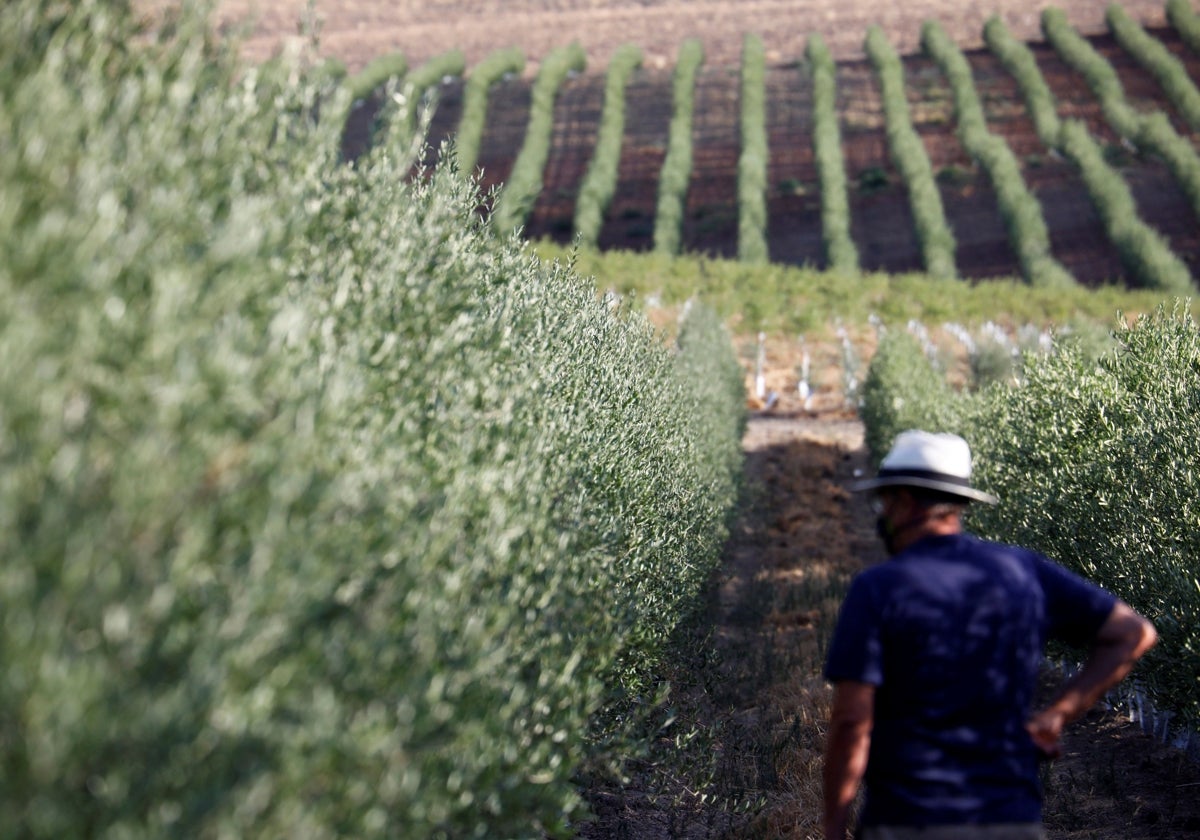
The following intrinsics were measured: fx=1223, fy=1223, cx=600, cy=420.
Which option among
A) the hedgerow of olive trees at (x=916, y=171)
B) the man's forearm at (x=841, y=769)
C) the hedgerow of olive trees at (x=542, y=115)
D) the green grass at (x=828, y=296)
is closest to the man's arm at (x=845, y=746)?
the man's forearm at (x=841, y=769)

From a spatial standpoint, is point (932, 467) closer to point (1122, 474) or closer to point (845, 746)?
point (845, 746)

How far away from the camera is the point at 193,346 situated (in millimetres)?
3311

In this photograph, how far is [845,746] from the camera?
3846 millimetres

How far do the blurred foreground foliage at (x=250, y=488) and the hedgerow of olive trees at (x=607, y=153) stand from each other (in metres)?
47.7

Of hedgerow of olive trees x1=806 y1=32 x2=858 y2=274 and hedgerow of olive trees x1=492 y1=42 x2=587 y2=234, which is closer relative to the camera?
hedgerow of olive trees x1=806 y1=32 x2=858 y2=274

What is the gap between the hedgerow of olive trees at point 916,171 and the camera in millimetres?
55534

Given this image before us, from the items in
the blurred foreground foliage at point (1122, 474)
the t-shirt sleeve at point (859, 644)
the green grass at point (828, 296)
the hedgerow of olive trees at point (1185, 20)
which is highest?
the hedgerow of olive trees at point (1185, 20)

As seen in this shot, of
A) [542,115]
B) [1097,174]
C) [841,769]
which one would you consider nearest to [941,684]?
[841,769]

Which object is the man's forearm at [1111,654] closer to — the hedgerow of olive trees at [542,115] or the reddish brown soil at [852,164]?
the hedgerow of olive trees at [542,115]

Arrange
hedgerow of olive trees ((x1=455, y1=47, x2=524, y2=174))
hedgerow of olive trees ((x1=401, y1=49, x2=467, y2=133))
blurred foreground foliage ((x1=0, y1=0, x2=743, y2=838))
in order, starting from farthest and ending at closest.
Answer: hedgerow of olive trees ((x1=401, y1=49, x2=467, y2=133)) → hedgerow of olive trees ((x1=455, y1=47, x2=524, y2=174)) → blurred foreground foliage ((x1=0, y1=0, x2=743, y2=838))

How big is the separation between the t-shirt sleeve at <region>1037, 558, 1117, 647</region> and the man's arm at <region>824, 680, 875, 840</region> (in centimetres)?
77

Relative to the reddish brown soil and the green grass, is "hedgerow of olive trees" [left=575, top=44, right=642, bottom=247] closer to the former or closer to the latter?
the reddish brown soil

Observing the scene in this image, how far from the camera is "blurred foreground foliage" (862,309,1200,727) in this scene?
8969 mm

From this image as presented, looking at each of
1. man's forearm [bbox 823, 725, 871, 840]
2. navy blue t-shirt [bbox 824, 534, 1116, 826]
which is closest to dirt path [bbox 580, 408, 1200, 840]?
man's forearm [bbox 823, 725, 871, 840]
